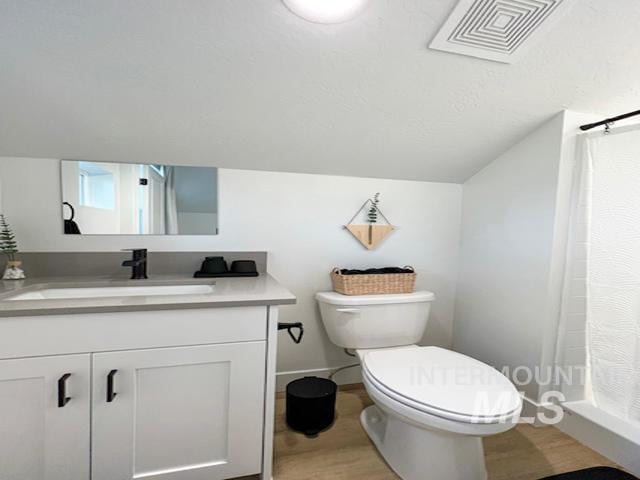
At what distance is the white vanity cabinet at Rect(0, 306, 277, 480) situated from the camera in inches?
39.4

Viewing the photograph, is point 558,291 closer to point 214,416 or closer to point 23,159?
point 214,416

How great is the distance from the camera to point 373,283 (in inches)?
67.9

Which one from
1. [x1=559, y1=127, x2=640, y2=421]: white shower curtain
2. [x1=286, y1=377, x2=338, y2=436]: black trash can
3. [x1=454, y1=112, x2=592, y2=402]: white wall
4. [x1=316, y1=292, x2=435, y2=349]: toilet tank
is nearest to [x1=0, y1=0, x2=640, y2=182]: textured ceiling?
[x1=454, y1=112, x2=592, y2=402]: white wall

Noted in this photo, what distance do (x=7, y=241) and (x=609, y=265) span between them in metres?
2.54

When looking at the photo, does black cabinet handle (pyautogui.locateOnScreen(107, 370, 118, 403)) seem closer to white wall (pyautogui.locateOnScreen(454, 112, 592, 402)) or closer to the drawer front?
the drawer front

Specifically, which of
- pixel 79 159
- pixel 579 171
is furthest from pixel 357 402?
pixel 79 159

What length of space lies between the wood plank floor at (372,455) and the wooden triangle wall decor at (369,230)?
0.94m

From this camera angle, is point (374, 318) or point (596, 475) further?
point (374, 318)

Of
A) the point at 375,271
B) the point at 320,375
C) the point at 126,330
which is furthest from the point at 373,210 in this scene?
the point at 126,330

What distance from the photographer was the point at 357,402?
72.4 inches

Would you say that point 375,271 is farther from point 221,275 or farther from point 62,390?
point 62,390

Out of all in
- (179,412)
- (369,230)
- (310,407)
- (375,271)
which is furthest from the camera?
(369,230)

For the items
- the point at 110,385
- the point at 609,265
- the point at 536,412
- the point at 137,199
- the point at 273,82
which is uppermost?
the point at 273,82

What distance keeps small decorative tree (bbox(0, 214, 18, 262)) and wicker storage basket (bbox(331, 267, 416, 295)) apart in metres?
1.45
